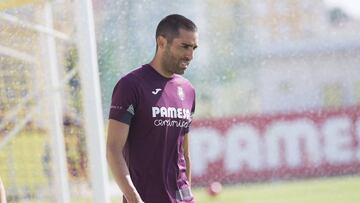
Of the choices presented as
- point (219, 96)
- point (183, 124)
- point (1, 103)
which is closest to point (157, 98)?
point (183, 124)

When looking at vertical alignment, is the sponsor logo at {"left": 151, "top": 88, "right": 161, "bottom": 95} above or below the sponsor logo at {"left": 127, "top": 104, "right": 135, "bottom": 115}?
above

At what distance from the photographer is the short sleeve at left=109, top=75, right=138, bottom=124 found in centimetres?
364

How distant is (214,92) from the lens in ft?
42.9

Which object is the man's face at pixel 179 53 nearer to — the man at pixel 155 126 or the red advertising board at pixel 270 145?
the man at pixel 155 126

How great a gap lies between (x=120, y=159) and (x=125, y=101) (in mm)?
241

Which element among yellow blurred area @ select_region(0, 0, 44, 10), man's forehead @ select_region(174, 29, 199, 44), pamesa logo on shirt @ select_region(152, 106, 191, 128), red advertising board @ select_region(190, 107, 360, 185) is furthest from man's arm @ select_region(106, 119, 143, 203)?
red advertising board @ select_region(190, 107, 360, 185)

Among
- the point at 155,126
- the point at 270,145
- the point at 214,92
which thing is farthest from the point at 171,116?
the point at 270,145

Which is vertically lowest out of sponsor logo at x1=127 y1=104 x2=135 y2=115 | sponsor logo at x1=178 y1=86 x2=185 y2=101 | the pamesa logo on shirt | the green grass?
the green grass

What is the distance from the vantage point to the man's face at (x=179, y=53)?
3775 mm

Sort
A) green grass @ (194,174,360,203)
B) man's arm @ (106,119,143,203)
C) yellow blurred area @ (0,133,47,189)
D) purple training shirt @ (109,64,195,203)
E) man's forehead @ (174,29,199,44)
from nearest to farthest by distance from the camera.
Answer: man's arm @ (106,119,143,203) < purple training shirt @ (109,64,195,203) < man's forehead @ (174,29,199,44) < yellow blurred area @ (0,133,47,189) < green grass @ (194,174,360,203)

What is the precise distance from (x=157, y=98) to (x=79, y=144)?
2.99 meters

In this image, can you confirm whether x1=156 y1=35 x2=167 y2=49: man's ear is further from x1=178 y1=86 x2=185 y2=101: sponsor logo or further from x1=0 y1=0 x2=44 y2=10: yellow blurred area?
x1=0 y1=0 x2=44 y2=10: yellow blurred area

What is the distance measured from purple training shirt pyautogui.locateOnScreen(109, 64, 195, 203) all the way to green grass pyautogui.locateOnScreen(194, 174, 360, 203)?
26.4 ft

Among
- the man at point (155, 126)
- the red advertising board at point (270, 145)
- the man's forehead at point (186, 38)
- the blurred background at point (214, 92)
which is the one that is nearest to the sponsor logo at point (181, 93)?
the man at point (155, 126)
